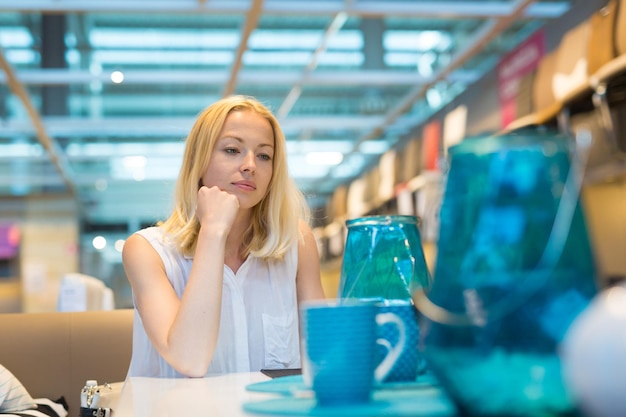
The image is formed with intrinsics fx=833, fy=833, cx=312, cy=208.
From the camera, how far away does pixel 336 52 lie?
23.7ft

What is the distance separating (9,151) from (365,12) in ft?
19.2

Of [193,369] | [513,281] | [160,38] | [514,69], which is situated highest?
[160,38]

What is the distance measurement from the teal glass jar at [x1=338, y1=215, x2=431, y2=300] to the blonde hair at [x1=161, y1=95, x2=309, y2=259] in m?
0.99

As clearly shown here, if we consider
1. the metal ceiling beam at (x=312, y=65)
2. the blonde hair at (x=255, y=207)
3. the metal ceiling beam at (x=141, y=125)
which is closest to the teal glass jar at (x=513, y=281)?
the blonde hair at (x=255, y=207)

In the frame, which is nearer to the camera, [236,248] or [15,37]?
[236,248]

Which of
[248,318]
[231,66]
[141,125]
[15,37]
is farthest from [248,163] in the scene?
[141,125]

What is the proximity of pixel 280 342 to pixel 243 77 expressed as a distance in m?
5.44

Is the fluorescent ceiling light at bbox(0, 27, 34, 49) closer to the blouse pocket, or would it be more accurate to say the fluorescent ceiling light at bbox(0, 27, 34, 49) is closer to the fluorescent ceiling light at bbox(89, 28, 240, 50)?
the fluorescent ceiling light at bbox(89, 28, 240, 50)

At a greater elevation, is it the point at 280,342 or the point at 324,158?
the point at 324,158

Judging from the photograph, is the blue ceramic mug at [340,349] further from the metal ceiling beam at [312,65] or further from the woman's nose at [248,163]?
the metal ceiling beam at [312,65]

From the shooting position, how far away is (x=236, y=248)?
6.70ft

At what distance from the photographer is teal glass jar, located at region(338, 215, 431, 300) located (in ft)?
3.13

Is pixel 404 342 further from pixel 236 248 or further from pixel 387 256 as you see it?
pixel 236 248

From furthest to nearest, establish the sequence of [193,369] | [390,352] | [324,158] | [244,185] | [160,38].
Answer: [324,158] < [160,38] < [244,185] < [193,369] < [390,352]
